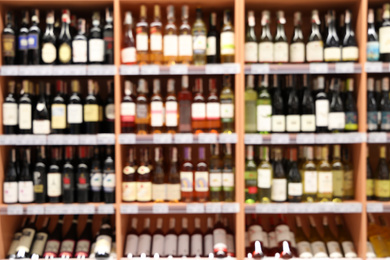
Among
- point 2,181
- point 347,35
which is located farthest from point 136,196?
point 347,35

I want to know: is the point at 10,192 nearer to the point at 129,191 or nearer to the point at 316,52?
the point at 129,191

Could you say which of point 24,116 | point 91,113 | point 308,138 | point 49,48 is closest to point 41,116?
point 24,116

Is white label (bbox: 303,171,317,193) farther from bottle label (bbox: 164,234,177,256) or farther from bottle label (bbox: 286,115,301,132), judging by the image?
bottle label (bbox: 164,234,177,256)

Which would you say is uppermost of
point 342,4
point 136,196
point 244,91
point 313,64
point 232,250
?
point 342,4

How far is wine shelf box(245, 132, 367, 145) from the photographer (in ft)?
8.84

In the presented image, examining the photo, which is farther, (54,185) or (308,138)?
(54,185)

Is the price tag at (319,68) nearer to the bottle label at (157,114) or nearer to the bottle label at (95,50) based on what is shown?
the bottle label at (157,114)

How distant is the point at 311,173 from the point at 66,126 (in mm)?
1695

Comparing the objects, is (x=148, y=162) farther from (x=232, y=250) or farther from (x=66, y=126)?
(x=232, y=250)

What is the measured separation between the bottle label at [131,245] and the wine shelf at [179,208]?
0.97 feet

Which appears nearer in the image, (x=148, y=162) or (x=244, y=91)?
(x=244, y=91)

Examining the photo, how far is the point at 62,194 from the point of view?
2854 mm

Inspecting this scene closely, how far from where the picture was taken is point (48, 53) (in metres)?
2.80

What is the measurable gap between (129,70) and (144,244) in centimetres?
120
